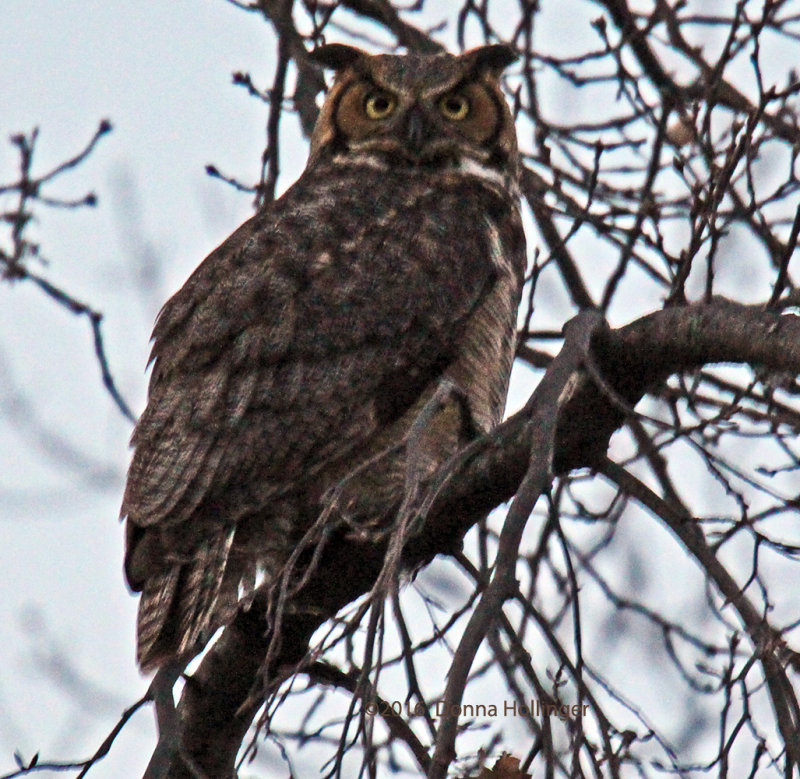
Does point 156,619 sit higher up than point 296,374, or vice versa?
point 296,374

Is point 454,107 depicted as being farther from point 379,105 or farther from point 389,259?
point 389,259

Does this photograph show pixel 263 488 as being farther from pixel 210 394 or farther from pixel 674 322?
pixel 674 322

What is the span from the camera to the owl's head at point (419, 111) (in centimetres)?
347

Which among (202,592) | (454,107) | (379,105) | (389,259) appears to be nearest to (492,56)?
(454,107)

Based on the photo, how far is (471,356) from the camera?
2945mm

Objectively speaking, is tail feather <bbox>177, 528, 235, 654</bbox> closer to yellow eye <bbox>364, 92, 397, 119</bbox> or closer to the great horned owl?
the great horned owl

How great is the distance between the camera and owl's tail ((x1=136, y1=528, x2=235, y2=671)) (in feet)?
8.57

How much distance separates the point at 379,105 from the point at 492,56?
0.38m

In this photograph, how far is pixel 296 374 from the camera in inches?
113

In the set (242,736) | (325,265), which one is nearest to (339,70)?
(325,265)

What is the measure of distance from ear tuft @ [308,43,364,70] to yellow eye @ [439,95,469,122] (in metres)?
0.31

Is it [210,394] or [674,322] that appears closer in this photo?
[674,322]

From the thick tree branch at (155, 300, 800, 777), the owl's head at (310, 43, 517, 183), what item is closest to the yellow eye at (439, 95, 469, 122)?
the owl's head at (310, 43, 517, 183)

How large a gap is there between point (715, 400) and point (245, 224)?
50.7 inches
